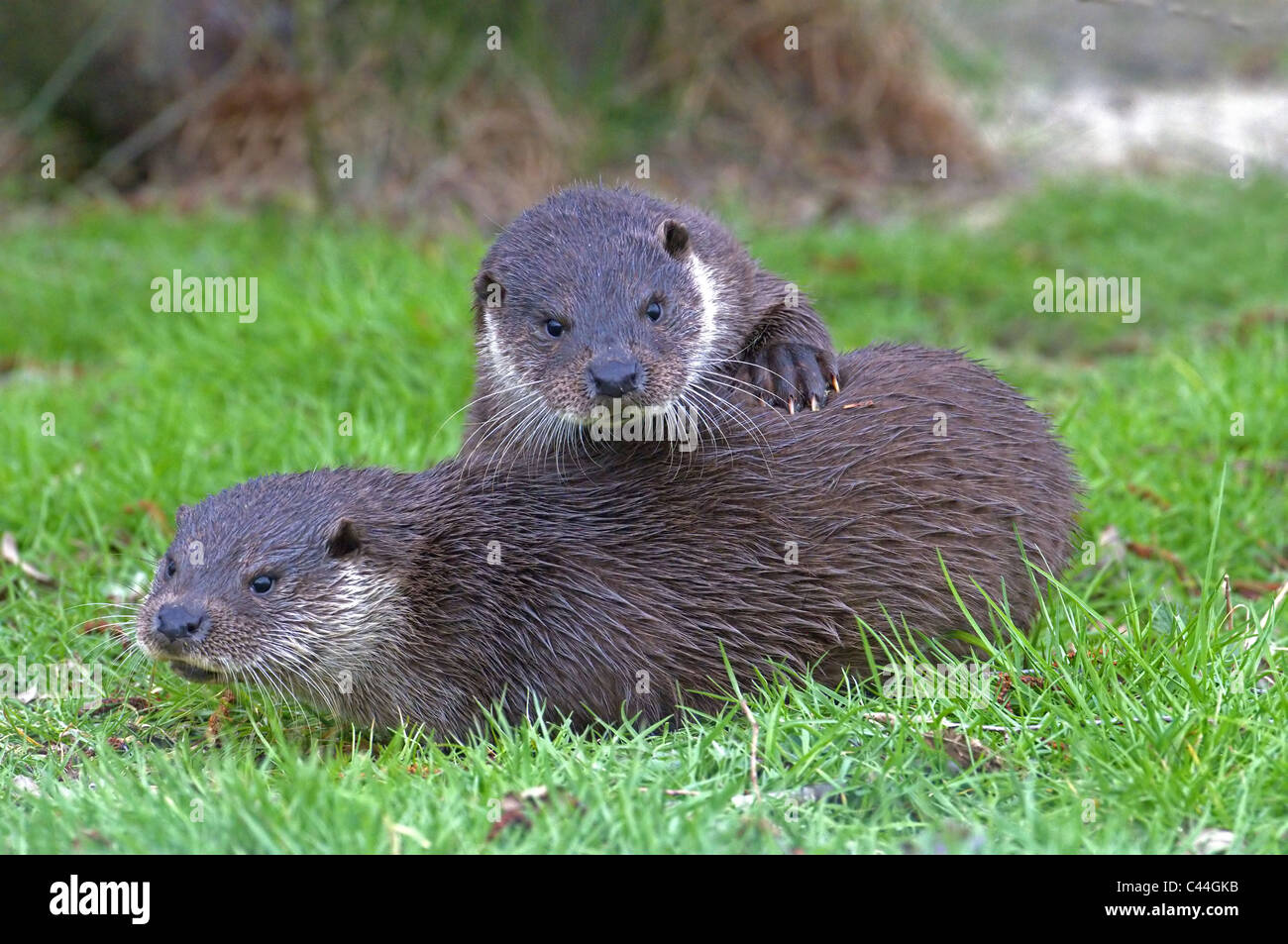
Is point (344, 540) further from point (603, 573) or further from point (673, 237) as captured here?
point (673, 237)

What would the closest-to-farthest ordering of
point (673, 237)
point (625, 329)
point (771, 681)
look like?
point (771, 681) → point (625, 329) → point (673, 237)

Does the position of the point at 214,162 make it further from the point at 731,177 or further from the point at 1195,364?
the point at 1195,364

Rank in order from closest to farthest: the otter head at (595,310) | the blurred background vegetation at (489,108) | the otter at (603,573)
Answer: the otter at (603,573)
the otter head at (595,310)
the blurred background vegetation at (489,108)

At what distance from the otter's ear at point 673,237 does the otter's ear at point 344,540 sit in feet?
3.79

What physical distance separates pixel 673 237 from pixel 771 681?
126 cm

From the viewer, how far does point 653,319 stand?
407 cm

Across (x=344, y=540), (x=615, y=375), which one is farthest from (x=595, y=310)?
(x=344, y=540)

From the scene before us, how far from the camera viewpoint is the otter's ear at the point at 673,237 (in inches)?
165

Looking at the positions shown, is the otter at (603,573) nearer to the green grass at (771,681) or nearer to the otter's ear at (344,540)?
the otter's ear at (344,540)

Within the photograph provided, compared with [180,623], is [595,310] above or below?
above

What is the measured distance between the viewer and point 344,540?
12.4 feet

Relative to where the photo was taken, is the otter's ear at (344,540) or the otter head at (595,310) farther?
the otter head at (595,310)

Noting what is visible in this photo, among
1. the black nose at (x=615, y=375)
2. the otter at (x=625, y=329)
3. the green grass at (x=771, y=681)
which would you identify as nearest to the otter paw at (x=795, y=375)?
the otter at (x=625, y=329)
